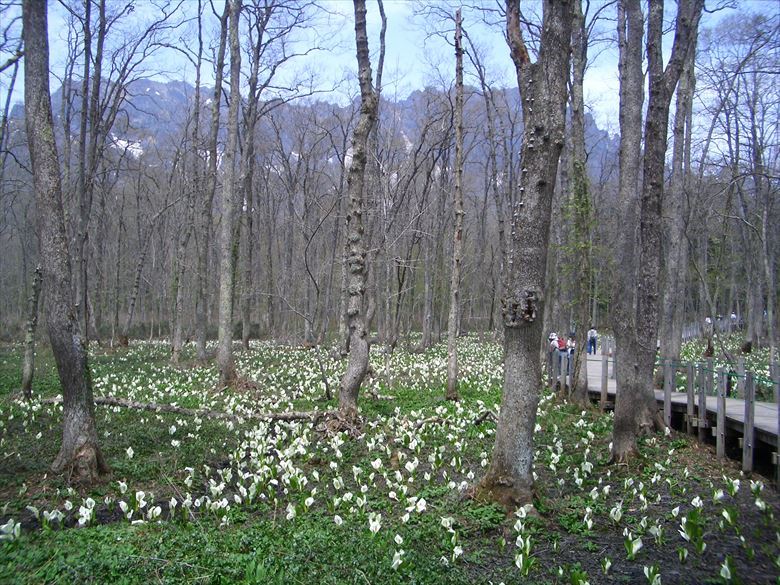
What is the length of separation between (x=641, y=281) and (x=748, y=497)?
325cm

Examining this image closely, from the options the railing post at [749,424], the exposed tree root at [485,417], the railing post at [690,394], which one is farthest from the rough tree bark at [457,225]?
the railing post at [749,424]

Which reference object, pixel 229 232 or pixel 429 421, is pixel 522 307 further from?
pixel 229 232

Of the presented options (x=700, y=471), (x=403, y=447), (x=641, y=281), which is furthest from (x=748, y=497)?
(x=403, y=447)

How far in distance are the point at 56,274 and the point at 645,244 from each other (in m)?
7.81

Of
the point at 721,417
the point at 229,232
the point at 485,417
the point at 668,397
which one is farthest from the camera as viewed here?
the point at 229,232

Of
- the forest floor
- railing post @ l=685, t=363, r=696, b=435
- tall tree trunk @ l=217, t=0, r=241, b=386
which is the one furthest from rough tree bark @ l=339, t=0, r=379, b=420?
railing post @ l=685, t=363, r=696, b=435

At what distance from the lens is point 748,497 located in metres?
6.26

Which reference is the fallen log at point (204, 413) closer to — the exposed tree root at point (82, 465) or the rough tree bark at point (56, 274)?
the exposed tree root at point (82, 465)

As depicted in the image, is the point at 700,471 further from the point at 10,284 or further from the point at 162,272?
the point at 10,284

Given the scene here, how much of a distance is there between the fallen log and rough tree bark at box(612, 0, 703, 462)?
183 inches

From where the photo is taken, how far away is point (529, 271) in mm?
5445

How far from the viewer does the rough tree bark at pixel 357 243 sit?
9102 millimetres

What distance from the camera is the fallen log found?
970 centimetres

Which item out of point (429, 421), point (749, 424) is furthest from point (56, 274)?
point (749, 424)
